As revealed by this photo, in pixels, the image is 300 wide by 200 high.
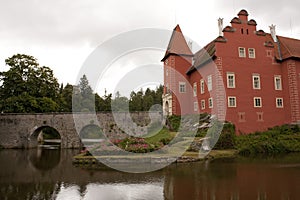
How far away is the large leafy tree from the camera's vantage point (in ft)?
106

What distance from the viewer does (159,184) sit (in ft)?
32.3

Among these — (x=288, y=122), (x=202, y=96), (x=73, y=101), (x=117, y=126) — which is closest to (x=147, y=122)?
(x=117, y=126)

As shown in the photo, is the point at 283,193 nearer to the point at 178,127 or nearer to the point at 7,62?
the point at 178,127

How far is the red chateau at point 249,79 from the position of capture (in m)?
25.5

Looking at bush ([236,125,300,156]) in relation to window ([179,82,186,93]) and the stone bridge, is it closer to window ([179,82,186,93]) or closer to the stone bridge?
window ([179,82,186,93])

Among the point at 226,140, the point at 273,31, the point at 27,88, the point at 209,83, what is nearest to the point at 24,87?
the point at 27,88

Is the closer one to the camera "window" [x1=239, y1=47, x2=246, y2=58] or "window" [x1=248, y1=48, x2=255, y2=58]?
"window" [x1=239, y1=47, x2=246, y2=58]

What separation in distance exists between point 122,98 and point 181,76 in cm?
3162

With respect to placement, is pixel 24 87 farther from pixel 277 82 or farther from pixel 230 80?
pixel 277 82

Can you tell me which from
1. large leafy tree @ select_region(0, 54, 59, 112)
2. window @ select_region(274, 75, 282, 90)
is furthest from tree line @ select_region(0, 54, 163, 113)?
window @ select_region(274, 75, 282, 90)

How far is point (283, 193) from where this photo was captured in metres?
8.09

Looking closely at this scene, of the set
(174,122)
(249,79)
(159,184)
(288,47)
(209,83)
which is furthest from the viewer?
(288,47)

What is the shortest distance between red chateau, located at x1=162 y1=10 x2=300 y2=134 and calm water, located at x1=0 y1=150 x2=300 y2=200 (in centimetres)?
1315

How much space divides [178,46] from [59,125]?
1776 centimetres
